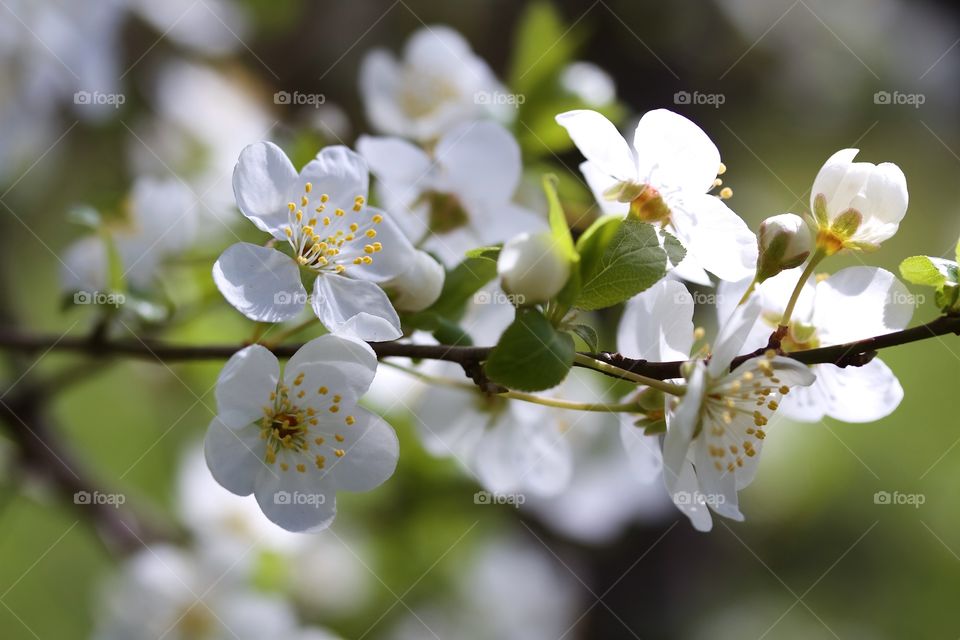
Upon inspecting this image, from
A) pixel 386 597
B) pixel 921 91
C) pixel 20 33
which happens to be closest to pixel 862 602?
pixel 386 597

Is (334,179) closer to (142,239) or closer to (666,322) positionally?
(666,322)

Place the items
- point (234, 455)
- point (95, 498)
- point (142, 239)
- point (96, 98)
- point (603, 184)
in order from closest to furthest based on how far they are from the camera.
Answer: point (234, 455)
point (603, 184)
point (142, 239)
point (95, 498)
point (96, 98)

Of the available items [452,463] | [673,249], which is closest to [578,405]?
[673,249]

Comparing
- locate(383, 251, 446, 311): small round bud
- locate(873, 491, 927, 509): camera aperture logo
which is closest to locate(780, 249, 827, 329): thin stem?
locate(383, 251, 446, 311): small round bud

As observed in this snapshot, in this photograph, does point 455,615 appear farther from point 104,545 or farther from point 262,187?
point 262,187

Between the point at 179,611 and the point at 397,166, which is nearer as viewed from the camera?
the point at 397,166

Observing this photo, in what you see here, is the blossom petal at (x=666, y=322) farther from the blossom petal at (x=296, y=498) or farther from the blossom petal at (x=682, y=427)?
the blossom petal at (x=296, y=498)
